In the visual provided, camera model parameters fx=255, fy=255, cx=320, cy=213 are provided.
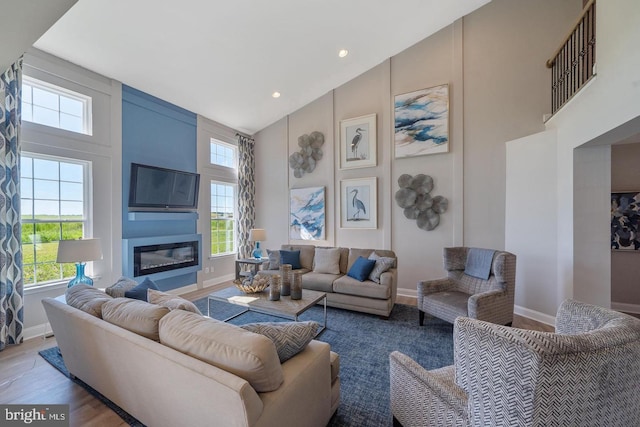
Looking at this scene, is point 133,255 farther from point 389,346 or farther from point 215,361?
point 389,346

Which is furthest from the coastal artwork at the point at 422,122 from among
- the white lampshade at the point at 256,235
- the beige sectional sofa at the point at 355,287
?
the white lampshade at the point at 256,235

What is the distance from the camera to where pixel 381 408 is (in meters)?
1.84

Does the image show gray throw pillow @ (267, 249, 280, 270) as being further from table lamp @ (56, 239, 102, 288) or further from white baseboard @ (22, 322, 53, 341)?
white baseboard @ (22, 322, 53, 341)

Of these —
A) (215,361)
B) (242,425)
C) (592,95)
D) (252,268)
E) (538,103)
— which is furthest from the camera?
(252,268)

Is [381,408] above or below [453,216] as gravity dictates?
below

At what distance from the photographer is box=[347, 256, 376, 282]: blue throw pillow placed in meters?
3.64

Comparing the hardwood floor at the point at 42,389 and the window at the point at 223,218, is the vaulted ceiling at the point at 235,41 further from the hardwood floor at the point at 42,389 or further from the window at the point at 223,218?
the hardwood floor at the point at 42,389

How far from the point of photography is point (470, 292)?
3.19m

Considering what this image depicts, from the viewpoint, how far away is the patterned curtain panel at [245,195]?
5734 millimetres

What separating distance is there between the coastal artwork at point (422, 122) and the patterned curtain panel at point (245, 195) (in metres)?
3.29

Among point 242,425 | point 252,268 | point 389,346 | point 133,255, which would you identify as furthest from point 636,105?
point 133,255

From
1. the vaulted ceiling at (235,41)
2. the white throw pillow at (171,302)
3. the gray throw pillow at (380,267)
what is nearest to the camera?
the white throw pillow at (171,302)

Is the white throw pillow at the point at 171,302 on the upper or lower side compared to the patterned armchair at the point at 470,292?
upper

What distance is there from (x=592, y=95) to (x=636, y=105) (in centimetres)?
77
